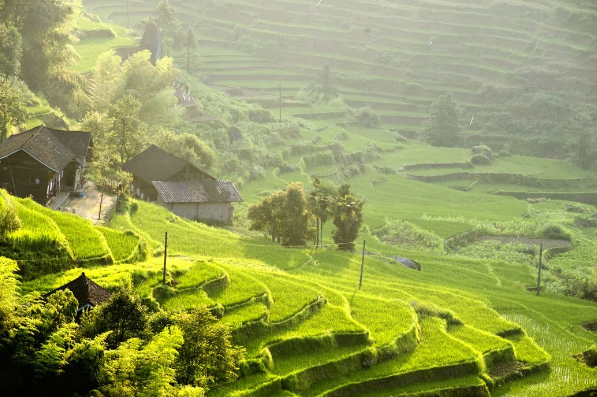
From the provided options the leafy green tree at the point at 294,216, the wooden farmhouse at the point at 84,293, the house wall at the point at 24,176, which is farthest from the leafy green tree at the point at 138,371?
the leafy green tree at the point at 294,216

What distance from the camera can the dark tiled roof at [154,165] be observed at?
54.2 metres

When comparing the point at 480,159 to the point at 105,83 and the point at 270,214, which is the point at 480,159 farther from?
the point at 270,214

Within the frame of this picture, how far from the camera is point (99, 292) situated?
24609 millimetres

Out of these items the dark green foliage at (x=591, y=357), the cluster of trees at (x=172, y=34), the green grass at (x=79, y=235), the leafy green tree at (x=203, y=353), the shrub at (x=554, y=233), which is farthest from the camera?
the cluster of trees at (x=172, y=34)

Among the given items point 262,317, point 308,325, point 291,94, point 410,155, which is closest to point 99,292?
point 262,317

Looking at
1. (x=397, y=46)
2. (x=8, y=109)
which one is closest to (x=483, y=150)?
(x=397, y=46)

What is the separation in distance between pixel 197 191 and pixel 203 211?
4.72 feet

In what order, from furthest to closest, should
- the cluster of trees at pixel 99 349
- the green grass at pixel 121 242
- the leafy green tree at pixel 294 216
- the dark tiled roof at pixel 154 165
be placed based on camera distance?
1. the dark tiled roof at pixel 154 165
2. the leafy green tree at pixel 294 216
3. the green grass at pixel 121 242
4. the cluster of trees at pixel 99 349

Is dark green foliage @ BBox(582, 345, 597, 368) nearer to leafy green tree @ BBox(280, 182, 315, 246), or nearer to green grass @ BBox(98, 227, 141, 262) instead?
leafy green tree @ BBox(280, 182, 315, 246)

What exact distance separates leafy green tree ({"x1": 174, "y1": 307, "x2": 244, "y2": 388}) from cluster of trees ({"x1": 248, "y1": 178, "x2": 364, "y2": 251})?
24.3m

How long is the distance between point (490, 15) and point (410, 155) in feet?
183

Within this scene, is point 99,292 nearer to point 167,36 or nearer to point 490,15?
point 167,36

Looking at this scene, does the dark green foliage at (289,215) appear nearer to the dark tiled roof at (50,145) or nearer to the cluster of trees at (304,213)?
the cluster of trees at (304,213)

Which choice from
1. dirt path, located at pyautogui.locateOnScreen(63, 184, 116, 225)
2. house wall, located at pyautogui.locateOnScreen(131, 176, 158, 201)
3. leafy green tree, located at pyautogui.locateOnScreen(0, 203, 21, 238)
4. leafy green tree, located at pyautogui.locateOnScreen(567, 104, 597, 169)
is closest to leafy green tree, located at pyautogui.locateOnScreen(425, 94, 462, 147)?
leafy green tree, located at pyautogui.locateOnScreen(567, 104, 597, 169)
